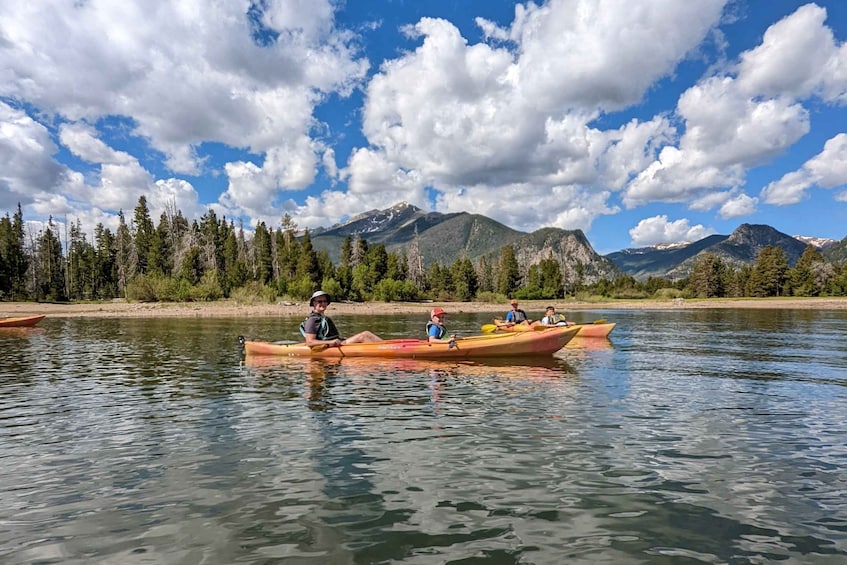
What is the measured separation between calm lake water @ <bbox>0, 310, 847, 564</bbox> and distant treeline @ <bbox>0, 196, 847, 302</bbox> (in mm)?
65214

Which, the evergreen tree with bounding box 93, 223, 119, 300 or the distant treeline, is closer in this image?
the distant treeline

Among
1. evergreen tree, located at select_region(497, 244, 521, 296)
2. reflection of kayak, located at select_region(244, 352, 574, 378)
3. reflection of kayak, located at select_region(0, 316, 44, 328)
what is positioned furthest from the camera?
evergreen tree, located at select_region(497, 244, 521, 296)

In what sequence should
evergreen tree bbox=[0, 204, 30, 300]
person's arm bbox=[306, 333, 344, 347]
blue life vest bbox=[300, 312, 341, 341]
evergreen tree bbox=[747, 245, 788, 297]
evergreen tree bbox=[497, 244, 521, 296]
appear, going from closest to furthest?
person's arm bbox=[306, 333, 344, 347], blue life vest bbox=[300, 312, 341, 341], evergreen tree bbox=[0, 204, 30, 300], evergreen tree bbox=[747, 245, 788, 297], evergreen tree bbox=[497, 244, 521, 296]

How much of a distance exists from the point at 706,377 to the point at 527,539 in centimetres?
1349

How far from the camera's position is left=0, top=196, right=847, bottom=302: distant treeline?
3292 inches

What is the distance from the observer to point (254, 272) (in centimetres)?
10575

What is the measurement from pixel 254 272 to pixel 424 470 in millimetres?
104930

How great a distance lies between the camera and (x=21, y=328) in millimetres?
40250

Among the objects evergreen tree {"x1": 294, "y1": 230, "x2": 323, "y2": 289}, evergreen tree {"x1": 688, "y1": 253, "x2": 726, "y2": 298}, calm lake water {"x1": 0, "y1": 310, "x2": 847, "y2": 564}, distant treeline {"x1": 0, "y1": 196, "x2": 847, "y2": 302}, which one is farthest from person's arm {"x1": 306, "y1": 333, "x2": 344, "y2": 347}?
evergreen tree {"x1": 688, "y1": 253, "x2": 726, "y2": 298}

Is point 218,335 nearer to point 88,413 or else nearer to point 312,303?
point 312,303

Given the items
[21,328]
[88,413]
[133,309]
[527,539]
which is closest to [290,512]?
[527,539]

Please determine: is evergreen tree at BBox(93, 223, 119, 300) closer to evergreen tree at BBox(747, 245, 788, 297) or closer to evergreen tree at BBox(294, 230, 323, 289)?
evergreen tree at BBox(294, 230, 323, 289)

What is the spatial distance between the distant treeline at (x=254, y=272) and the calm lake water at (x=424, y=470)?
6521 cm

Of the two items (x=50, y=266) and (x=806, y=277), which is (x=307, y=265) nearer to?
(x=50, y=266)
